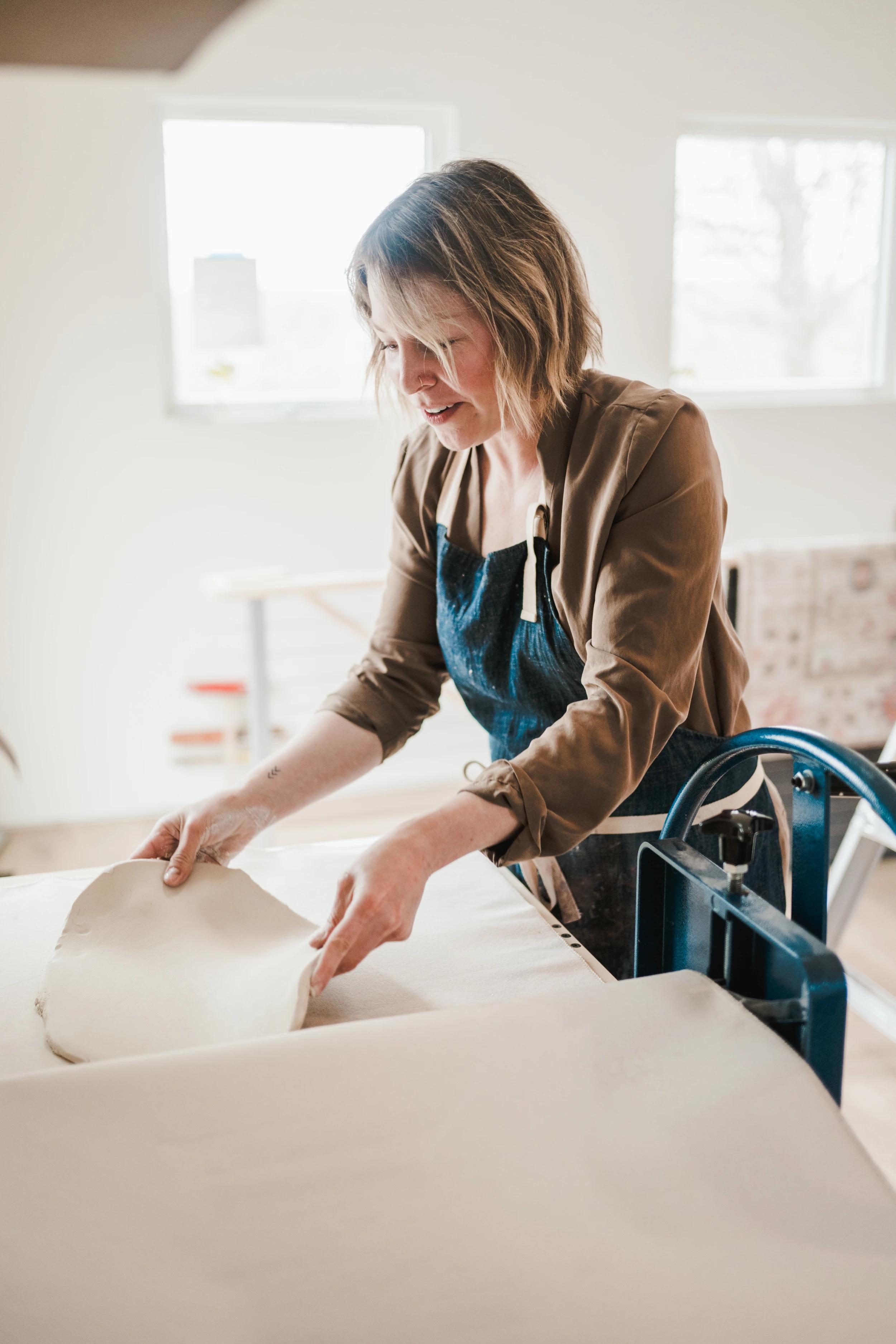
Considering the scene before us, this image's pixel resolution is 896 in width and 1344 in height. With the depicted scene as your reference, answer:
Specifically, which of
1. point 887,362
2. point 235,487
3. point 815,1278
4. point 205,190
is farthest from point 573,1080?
point 887,362

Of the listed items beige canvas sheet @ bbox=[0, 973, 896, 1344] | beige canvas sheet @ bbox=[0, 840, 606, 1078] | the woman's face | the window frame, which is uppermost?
the window frame

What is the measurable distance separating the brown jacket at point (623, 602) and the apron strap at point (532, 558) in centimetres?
1

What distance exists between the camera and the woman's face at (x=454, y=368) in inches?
37.8

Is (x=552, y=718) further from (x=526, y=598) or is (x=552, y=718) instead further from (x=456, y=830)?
(x=456, y=830)

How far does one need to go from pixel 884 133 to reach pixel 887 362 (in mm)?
762

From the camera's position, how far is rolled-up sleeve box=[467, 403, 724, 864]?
85 cm

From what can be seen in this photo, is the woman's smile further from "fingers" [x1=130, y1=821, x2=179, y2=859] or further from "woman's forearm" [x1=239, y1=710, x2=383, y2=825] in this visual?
"fingers" [x1=130, y1=821, x2=179, y2=859]

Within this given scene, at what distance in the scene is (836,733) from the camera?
2.93 m

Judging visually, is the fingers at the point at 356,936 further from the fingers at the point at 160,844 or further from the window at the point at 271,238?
the window at the point at 271,238

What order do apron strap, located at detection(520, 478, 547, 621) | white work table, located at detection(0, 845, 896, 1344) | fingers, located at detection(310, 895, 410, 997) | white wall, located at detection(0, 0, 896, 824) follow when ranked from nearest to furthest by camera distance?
white work table, located at detection(0, 845, 896, 1344) → fingers, located at detection(310, 895, 410, 997) → apron strap, located at detection(520, 478, 547, 621) → white wall, located at detection(0, 0, 896, 824)

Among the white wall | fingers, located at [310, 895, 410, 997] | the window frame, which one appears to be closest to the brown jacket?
fingers, located at [310, 895, 410, 997]

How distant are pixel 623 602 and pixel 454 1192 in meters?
0.51

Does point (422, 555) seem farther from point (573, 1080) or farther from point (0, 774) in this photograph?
point (0, 774)

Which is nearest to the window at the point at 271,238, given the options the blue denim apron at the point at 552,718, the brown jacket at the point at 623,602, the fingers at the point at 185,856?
the blue denim apron at the point at 552,718
